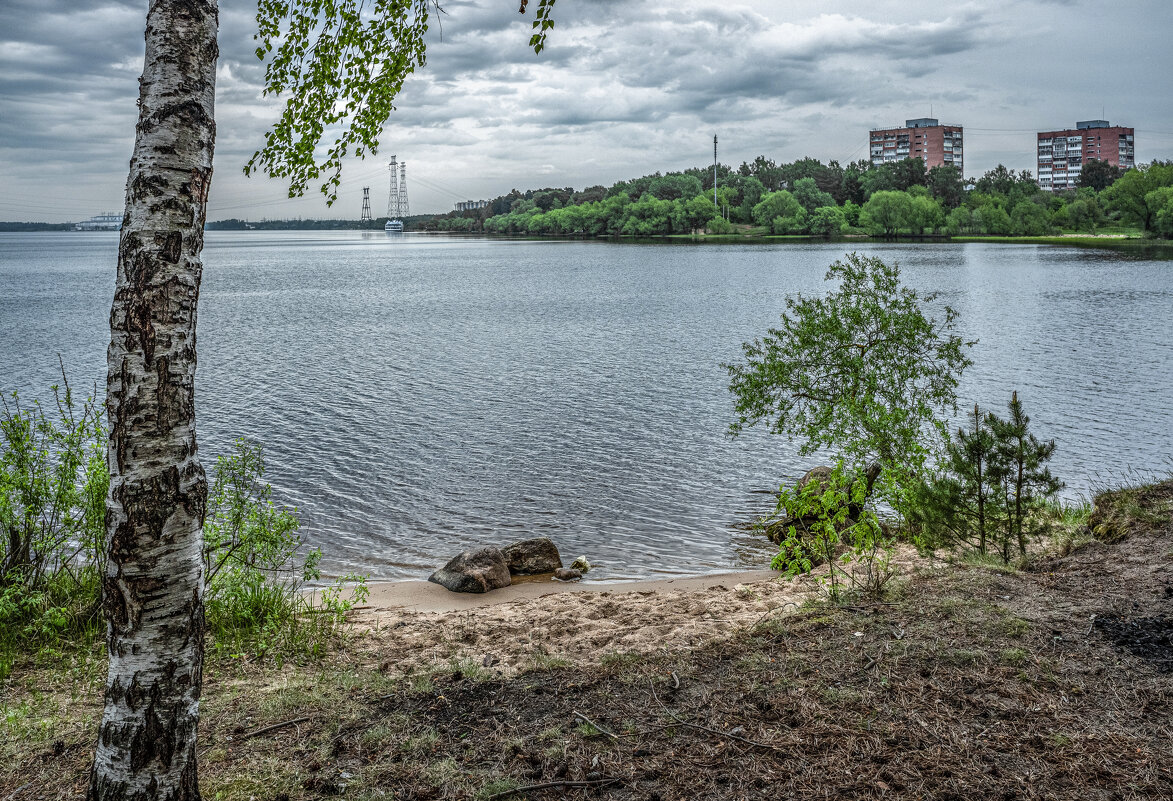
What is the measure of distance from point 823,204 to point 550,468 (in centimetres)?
17231

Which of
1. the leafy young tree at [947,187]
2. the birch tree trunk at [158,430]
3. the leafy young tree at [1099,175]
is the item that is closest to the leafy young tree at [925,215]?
the leafy young tree at [947,187]

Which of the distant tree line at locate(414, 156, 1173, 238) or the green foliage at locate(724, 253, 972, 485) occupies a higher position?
the distant tree line at locate(414, 156, 1173, 238)

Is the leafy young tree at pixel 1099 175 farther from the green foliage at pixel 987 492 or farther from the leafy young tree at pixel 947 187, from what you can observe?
the green foliage at pixel 987 492

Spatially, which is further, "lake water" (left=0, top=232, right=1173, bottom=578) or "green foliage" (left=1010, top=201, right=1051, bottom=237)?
"green foliage" (left=1010, top=201, right=1051, bottom=237)

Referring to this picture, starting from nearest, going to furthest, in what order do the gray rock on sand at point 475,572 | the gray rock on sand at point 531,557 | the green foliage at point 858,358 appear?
the gray rock on sand at point 475,572, the gray rock on sand at point 531,557, the green foliage at point 858,358

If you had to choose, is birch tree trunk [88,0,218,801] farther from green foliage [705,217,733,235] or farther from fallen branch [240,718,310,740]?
green foliage [705,217,733,235]

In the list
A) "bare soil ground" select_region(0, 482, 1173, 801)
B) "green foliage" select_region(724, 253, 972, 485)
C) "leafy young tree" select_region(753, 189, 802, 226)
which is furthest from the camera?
"leafy young tree" select_region(753, 189, 802, 226)

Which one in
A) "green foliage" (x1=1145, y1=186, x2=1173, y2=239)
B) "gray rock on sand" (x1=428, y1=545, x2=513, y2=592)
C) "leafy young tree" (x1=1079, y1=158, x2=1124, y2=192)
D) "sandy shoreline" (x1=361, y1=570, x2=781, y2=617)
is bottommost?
"sandy shoreline" (x1=361, y1=570, x2=781, y2=617)

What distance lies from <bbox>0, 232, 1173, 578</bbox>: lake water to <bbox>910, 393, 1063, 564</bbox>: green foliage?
416cm

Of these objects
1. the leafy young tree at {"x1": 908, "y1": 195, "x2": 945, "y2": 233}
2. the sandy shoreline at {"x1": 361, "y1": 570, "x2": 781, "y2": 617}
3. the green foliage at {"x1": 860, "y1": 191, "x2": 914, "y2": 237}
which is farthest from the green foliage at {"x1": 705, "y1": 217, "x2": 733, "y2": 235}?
the sandy shoreline at {"x1": 361, "y1": 570, "x2": 781, "y2": 617}

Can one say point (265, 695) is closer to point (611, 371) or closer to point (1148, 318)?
point (611, 371)

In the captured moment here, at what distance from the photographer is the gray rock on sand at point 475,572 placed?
12133 mm

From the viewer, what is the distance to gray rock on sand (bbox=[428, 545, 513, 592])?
39.8 feet

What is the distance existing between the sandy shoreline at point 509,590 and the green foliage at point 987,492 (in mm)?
2904
